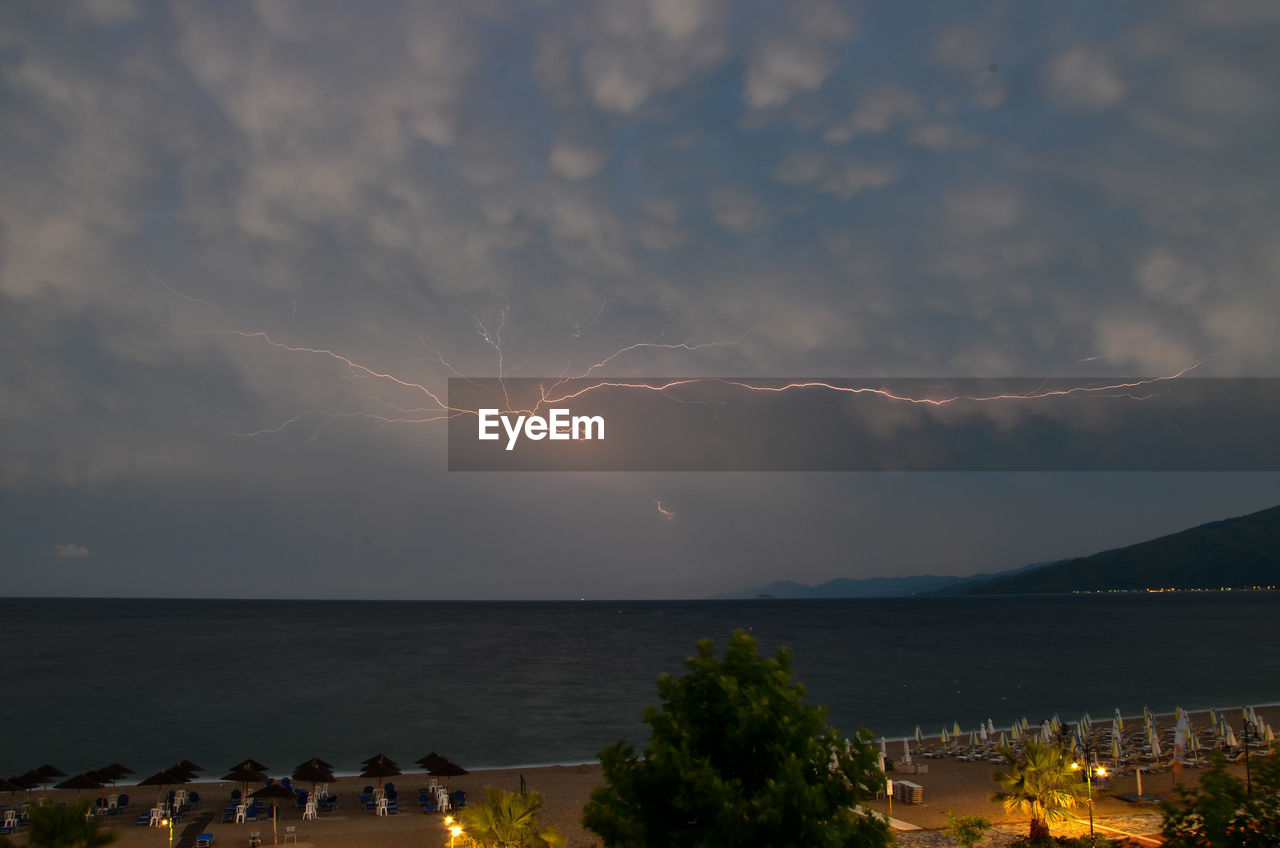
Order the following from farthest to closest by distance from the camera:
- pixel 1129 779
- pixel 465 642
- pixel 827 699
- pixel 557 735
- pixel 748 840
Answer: pixel 465 642
pixel 827 699
pixel 557 735
pixel 1129 779
pixel 748 840

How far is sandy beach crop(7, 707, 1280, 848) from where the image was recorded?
1680 centimetres

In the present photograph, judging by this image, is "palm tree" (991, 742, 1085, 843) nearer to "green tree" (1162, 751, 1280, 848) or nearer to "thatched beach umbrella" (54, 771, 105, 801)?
"green tree" (1162, 751, 1280, 848)

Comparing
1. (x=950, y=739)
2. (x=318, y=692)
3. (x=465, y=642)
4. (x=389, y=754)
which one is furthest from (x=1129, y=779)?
(x=465, y=642)

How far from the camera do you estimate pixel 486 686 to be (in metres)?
51.9

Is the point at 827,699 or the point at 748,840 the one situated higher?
the point at 748,840

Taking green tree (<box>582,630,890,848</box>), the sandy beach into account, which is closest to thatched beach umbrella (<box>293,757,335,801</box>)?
the sandy beach

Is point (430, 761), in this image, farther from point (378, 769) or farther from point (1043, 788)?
point (1043, 788)

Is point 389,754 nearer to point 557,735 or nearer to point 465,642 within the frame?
point 557,735

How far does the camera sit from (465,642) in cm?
9081

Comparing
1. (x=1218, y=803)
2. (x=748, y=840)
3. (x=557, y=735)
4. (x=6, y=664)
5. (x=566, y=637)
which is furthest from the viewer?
(x=566, y=637)

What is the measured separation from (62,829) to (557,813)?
1130 cm

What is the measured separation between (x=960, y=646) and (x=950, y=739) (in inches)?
2436

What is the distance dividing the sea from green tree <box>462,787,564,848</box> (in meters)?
17.5

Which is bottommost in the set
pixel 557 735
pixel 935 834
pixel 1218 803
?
pixel 557 735
